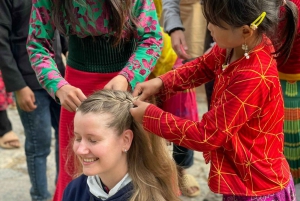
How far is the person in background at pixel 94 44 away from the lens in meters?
1.75

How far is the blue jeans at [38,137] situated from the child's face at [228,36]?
1427 mm

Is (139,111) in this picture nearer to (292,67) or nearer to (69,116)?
(69,116)

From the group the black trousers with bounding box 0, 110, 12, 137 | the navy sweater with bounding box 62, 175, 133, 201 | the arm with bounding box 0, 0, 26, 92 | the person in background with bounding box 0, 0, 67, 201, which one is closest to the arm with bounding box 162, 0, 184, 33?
the person in background with bounding box 0, 0, 67, 201

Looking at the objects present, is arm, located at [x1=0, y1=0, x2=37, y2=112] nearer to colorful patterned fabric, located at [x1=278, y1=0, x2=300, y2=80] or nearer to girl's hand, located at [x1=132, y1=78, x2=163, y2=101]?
girl's hand, located at [x1=132, y1=78, x2=163, y2=101]

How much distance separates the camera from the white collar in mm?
1676

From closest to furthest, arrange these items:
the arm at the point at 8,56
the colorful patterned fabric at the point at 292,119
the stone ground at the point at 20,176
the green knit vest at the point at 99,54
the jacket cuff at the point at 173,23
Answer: the green knit vest at the point at 99,54 < the colorful patterned fabric at the point at 292,119 < the arm at the point at 8,56 < the jacket cuff at the point at 173,23 < the stone ground at the point at 20,176

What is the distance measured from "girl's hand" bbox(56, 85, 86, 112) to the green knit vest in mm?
235

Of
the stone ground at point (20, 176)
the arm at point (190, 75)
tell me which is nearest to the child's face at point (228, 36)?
the arm at point (190, 75)

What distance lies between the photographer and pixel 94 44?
1872 mm

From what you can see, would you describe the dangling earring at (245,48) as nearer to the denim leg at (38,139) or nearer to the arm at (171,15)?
the arm at (171,15)

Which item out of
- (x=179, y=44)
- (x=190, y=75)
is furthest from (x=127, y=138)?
(x=179, y=44)

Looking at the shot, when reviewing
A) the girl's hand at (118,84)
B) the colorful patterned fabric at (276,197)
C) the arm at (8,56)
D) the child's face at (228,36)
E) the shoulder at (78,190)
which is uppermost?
the child's face at (228,36)

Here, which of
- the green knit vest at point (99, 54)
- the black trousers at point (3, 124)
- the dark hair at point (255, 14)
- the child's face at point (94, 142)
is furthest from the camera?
the black trousers at point (3, 124)

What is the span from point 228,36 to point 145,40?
0.45m
